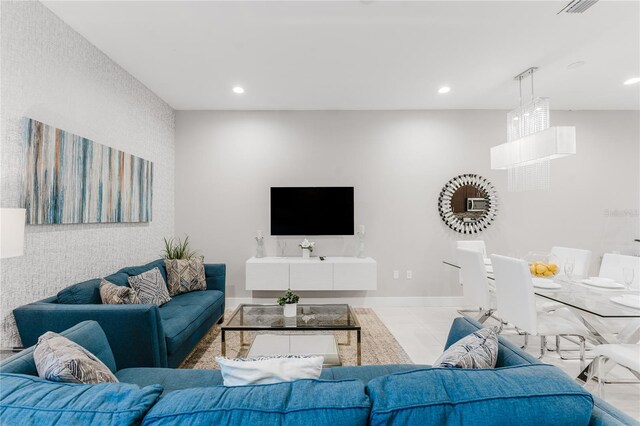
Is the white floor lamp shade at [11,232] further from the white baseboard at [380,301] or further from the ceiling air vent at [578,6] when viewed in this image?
the ceiling air vent at [578,6]

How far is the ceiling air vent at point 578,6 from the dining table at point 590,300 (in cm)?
196

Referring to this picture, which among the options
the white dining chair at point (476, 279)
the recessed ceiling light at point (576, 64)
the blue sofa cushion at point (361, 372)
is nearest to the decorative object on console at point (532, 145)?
the recessed ceiling light at point (576, 64)

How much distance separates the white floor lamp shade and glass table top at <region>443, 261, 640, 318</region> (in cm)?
312

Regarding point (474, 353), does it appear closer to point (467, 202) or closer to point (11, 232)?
point (11, 232)

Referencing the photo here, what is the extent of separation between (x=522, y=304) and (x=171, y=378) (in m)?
2.38

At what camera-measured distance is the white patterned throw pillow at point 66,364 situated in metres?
1.11

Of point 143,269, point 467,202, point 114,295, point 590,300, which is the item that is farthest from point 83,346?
point 467,202

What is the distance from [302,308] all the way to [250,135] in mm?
2570

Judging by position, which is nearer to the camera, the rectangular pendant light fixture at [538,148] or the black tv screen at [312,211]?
the rectangular pendant light fixture at [538,148]

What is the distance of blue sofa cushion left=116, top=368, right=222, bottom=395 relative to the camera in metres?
1.62

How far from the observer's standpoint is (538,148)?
295cm

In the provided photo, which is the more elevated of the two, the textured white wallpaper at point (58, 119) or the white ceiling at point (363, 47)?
the white ceiling at point (363, 47)

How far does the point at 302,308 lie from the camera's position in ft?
10.3

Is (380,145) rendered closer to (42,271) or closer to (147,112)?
(147,112)
